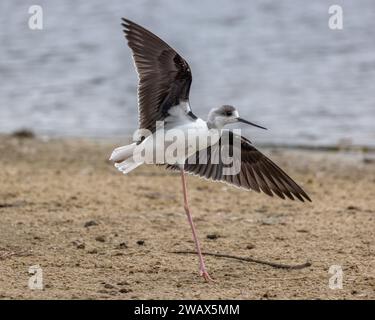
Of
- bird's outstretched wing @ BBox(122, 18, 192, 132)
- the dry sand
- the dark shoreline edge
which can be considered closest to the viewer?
the dry sand

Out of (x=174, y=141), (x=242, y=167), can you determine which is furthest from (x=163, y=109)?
(x=242, y=167)

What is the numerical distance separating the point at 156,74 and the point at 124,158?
68 cm

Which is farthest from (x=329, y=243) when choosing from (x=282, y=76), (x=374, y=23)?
(x=374, y=23)

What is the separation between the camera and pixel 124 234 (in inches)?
276

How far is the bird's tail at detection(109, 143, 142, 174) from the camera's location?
20.9ft

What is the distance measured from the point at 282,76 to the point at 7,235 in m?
9.90

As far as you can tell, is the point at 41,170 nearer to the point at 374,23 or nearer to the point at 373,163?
the point at 373,163

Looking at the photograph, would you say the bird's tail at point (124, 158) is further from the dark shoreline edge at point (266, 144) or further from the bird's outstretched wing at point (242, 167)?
the dark shoreline edge at point (266, 144)

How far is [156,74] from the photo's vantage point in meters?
6.26

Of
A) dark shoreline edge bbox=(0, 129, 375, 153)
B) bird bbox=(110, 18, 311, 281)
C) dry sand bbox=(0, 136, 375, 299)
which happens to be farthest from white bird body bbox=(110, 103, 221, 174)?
dark shoreline edge bbox=(0, 129, 375, 153)

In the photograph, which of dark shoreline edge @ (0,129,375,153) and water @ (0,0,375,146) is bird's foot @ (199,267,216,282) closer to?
dark shoreline edge @ (0,129,375,153)

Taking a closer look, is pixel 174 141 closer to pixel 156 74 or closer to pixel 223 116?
pixel 223 116

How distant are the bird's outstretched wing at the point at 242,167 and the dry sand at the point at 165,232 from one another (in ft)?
1.54

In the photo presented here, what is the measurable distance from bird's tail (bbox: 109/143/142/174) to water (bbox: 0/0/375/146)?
18.7 feet
